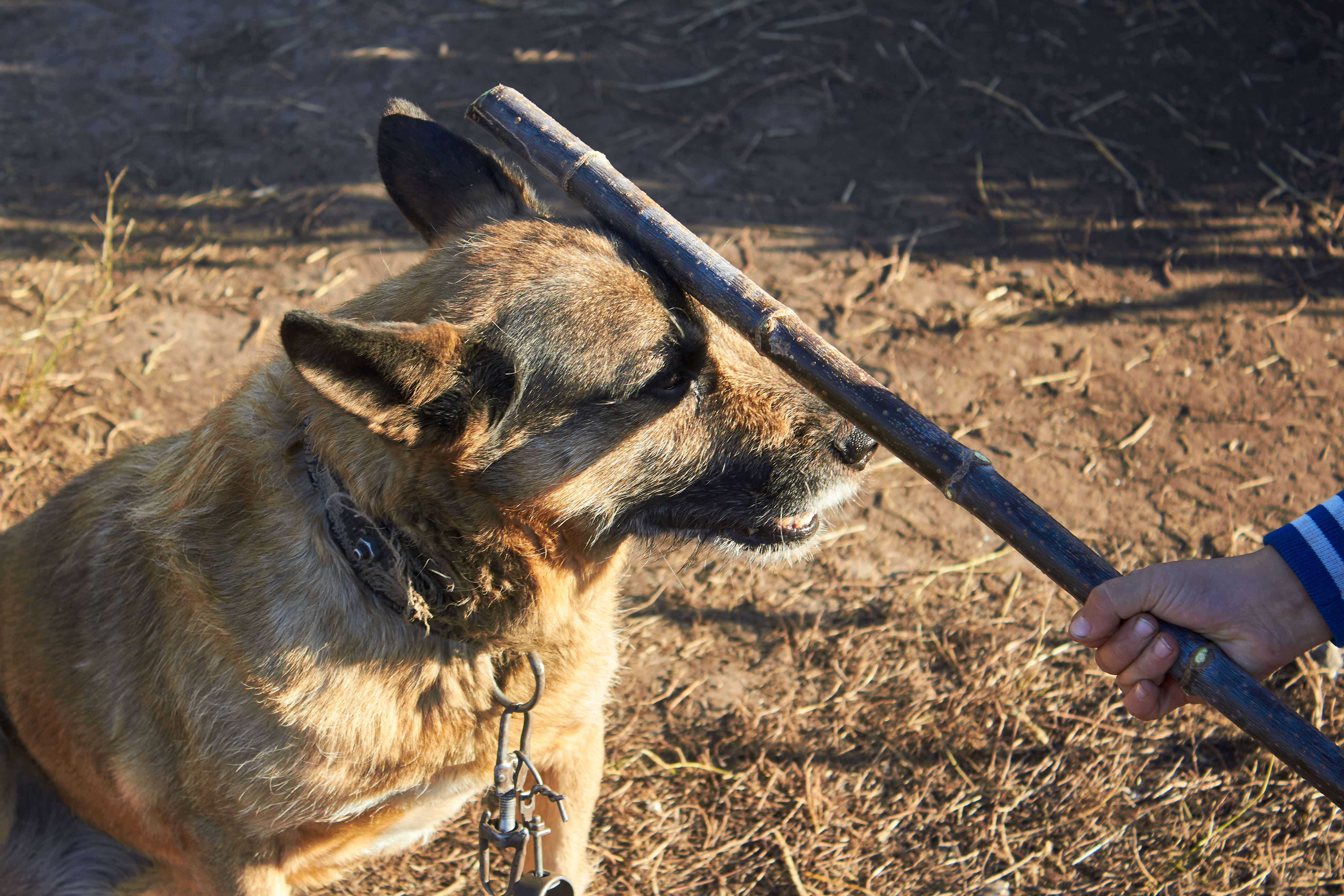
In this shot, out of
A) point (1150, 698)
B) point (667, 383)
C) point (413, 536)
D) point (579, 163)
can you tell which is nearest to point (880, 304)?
A: point (667, 383)

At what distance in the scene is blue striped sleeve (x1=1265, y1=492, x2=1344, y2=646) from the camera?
216 centimetres

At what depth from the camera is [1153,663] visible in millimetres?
2002

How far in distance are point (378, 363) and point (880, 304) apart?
3758 mm

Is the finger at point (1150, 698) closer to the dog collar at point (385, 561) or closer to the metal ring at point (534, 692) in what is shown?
the metal ring at point (534, 692)

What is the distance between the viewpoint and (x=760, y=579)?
4066mm

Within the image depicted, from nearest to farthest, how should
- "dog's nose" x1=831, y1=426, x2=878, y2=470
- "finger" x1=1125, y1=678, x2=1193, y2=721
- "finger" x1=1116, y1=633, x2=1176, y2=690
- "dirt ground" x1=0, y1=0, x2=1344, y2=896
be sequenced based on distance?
"finger" x1=1116, y1=633, x2=1176, y2=690 < "finger" x1=1125, y1=678, x2=1193, y2=721 < "dog's nose" x1=831, y1=426, x2=878, y2=470 < "dirt ground" x1=0, y1=0, x2=1344, y2=896

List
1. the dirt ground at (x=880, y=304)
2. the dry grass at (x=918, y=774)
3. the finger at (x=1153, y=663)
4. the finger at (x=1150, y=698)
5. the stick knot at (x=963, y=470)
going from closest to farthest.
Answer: the stick knot at (x=963, y=470) < the finger at (x=1153, y=663) < the finger at (x=1150, y=698) < the dry grass at (x=918, y=774) < the dirt ground at (x=880, y=304)

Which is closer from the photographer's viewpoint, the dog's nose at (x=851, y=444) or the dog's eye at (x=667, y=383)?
the dog's eye at (x=667, y=383)

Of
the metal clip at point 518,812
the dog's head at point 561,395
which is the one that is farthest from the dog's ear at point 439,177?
the metal clip at point 518,812

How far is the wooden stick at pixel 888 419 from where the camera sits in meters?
1.75

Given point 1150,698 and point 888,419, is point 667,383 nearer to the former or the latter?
point 888,419

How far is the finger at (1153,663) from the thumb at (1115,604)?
7 centimetres

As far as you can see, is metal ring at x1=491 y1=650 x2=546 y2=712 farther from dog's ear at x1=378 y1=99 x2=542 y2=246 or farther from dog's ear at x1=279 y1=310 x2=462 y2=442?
dog's ear at x1=378 y1=99 x2=542 y2=246

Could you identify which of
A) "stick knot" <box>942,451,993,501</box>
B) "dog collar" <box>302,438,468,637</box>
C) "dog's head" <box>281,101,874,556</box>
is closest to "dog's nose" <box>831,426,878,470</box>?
"dog's head" <box>281,101,874,556</box>
